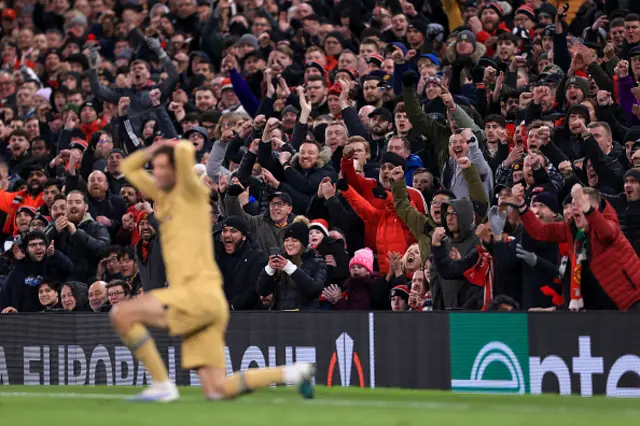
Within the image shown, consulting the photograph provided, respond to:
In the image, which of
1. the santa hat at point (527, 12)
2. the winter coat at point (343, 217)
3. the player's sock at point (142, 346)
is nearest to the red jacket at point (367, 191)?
the winter coat at point (343, 217)

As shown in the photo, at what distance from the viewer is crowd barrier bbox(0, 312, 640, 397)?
12.4m

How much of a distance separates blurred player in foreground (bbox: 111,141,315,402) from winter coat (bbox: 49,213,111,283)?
7.59 meters

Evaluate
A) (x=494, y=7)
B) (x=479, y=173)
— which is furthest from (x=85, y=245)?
(x=494, y=7)

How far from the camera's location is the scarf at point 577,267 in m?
12.7

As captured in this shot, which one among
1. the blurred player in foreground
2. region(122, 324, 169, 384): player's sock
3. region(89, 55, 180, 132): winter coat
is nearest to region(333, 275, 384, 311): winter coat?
the blurred player in foreground

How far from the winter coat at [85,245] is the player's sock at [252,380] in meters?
7.86

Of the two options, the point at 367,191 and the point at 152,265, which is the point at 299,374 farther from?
the point at 152,265

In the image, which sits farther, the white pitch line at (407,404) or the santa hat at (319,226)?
the santa hat at (319,226)

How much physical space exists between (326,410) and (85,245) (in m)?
8.22

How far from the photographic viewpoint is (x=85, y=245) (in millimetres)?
17484

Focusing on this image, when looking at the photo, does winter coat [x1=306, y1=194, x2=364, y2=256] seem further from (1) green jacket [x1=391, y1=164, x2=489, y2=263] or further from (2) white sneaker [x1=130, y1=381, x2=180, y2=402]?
(2) white sneaker [x1=130, y1=381, x2=180, y2=402]

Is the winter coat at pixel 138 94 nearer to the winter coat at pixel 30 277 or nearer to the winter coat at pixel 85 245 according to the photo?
the winter coat at pixel 85 245

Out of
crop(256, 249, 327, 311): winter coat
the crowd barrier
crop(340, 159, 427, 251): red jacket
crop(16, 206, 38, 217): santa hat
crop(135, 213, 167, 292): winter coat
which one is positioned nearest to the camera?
the crowd barrier

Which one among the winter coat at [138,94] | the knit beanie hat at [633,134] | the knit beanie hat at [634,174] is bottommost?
the knit beanie hat at [634,174]
